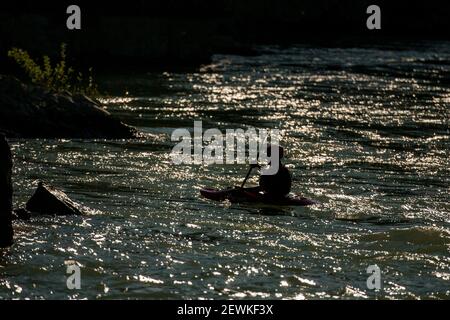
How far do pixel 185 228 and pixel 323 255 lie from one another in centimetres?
213

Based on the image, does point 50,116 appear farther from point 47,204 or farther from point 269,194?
point 47,204

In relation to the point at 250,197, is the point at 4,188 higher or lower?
higher

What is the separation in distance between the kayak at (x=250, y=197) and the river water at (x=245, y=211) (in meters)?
0.18

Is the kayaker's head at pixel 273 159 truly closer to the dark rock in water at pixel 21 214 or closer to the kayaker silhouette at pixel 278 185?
the kayaker silhouette at pixel 278 185

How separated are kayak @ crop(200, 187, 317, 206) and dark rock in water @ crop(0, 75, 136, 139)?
632 cm

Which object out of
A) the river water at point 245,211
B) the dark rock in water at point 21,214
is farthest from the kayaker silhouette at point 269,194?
the dark rock in water at point 21,214

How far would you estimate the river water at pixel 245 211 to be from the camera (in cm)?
1245

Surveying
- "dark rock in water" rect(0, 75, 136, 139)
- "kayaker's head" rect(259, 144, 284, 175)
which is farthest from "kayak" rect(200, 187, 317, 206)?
"dark rock in water" rect(0, 75, 136, 139)

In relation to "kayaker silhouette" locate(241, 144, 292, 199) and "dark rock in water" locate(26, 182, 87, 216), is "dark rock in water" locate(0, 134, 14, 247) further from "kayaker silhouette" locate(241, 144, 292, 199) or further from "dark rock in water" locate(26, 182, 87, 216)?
"kayaker silhouette" locate(241, 144, 292, 199)

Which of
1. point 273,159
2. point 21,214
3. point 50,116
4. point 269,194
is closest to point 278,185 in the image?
point 269,194

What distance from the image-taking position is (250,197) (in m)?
17.1

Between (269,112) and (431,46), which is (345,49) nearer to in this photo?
(431,46)

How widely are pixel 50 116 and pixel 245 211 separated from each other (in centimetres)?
754

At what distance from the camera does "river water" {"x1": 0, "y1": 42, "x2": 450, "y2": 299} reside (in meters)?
12.5
